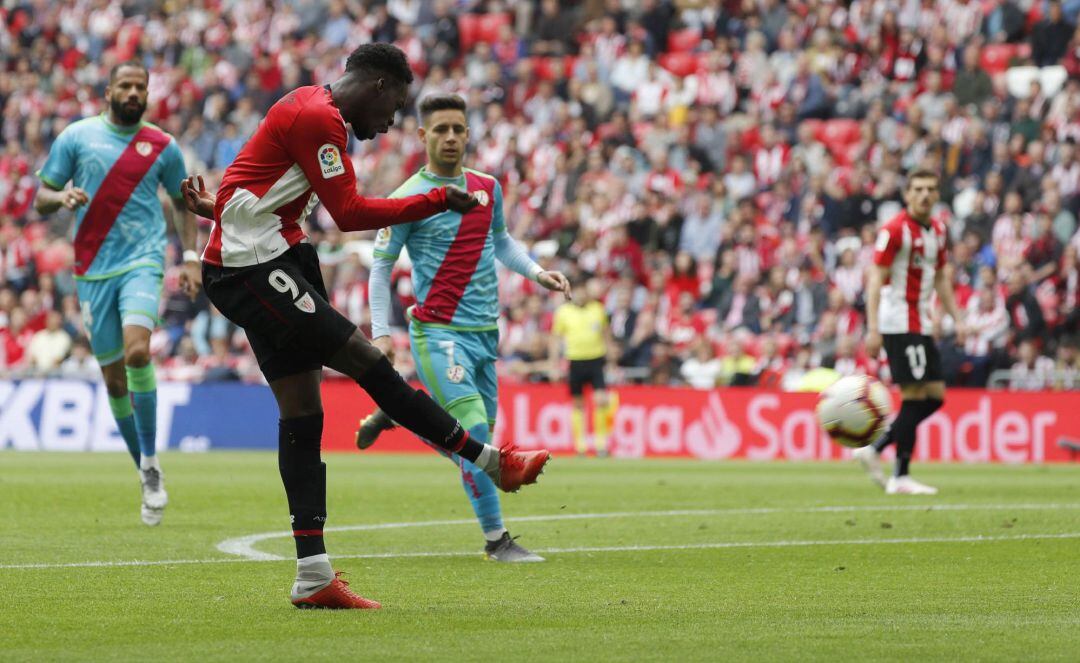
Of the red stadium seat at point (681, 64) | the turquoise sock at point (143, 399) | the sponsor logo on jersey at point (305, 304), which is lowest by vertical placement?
the turquoise sock at point (143, 399)

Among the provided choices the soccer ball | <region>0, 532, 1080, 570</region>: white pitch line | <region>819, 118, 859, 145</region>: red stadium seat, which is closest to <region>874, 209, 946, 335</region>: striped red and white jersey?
the soccer ball

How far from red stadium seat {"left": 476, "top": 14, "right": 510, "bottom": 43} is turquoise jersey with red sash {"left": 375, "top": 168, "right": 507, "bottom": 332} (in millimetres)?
22891

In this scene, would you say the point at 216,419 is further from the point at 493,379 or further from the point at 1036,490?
the point at 493,379

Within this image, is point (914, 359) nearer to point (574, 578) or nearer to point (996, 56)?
point (574, 578)

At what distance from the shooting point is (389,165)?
1149 inches

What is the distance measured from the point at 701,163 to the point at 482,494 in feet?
60.6

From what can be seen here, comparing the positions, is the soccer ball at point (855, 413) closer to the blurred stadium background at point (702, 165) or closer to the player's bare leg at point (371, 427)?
the player's bare leg at point (371, 427)

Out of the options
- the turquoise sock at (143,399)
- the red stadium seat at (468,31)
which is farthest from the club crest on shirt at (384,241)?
the red stadium seat at (468,31)

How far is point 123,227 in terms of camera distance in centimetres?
1133

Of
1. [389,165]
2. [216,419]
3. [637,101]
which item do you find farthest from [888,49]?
[216,419]

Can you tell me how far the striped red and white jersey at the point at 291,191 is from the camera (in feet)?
22.1

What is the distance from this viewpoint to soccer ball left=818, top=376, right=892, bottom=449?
10836 mm

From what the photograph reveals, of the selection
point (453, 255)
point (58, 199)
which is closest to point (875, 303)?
point (453, 255)

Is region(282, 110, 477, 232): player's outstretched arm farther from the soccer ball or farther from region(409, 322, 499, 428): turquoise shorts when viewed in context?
the soccer ball
